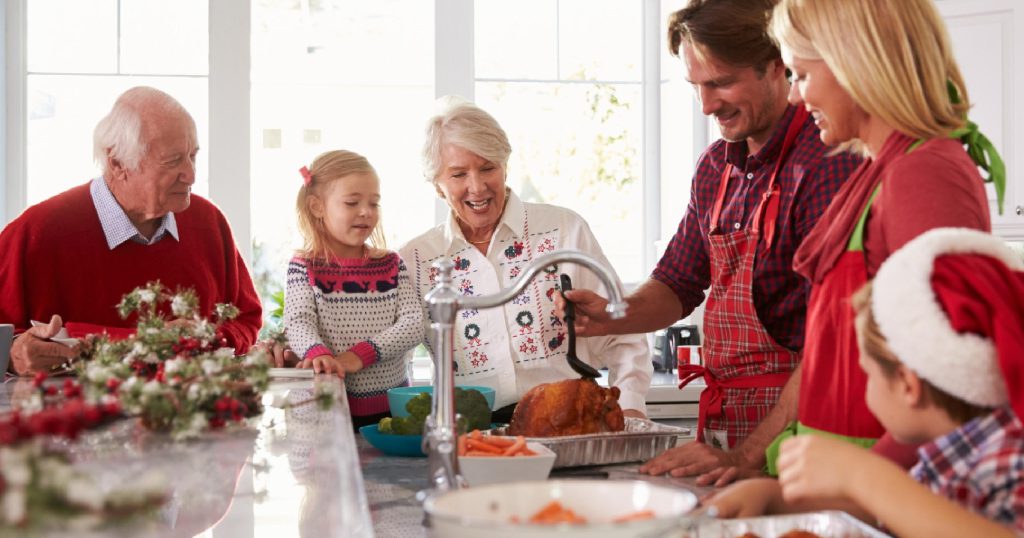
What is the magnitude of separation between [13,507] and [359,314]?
1.85 m

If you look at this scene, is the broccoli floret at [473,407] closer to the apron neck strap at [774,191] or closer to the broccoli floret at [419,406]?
the broccoli floret at [419,406]

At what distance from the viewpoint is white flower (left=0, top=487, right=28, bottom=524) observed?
73cm

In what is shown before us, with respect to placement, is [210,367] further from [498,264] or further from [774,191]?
[498,264]

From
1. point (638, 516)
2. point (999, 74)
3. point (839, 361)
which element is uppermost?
point (999, 74)

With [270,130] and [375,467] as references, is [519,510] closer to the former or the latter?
[375,467]

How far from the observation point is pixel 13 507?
74cm

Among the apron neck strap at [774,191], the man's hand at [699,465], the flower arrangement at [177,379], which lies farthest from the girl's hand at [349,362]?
the apron neck strap at [774,191]

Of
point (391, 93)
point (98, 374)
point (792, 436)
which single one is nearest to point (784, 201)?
point (792, 436)

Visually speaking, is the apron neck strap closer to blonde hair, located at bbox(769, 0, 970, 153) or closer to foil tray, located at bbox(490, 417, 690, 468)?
foil tray, located at bbox(490, 417, 690, 468)

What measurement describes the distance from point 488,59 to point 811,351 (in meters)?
3.42

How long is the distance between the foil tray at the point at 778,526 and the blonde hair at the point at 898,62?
1.82 ft

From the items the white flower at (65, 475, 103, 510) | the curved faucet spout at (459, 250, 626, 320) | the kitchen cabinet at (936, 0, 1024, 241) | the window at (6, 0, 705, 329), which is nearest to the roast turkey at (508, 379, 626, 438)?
the curved faucet spout at (459, 250, 626, 320)

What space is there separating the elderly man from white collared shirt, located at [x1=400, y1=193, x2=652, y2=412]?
605mm

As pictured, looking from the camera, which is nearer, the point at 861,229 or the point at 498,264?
the point at 861,229
